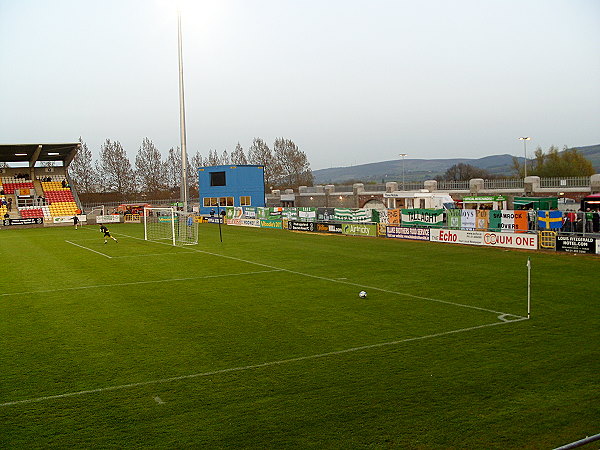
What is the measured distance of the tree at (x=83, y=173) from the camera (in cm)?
10581

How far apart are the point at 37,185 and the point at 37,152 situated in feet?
22.9

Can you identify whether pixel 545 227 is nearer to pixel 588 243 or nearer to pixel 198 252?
pixel 588 243

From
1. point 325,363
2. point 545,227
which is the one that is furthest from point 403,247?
point 325,363

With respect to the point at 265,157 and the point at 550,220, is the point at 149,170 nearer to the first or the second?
the point at 265,157

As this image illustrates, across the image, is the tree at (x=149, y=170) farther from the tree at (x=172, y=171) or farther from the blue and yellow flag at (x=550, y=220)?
the blue and yellow flag at (x=550, y=220)

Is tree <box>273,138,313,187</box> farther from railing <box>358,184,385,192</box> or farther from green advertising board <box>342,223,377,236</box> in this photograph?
green advertising board <box>342,223,377,236</box>

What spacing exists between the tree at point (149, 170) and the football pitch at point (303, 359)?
93392 millimetres

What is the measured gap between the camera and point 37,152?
66.8 metres

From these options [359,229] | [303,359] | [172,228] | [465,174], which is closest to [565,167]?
[465,174]

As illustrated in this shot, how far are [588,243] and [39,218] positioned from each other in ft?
180

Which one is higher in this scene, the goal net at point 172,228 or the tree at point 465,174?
the tree at point 465,174

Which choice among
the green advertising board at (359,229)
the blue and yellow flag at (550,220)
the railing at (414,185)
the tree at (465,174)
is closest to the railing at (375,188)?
the railing at (414,185)

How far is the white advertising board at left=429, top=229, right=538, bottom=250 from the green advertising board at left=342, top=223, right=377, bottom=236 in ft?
→ 17.9

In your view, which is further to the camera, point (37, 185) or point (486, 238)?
point (37, 185)
